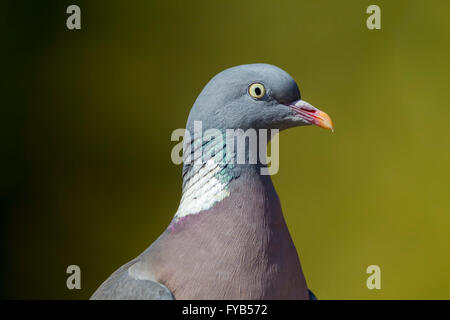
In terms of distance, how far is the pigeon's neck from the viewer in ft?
5.08

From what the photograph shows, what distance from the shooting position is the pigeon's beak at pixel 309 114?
1.64m

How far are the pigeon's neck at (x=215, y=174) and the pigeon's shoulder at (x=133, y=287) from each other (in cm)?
20

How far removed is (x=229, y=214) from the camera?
1527mm

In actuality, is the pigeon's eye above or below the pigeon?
above

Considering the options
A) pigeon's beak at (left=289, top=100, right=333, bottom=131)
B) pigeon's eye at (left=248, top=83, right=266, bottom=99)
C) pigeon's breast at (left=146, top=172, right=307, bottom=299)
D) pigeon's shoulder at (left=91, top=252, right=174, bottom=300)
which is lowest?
pigeon's shoulder at (left=91, top=252, right=174, bottom=300)

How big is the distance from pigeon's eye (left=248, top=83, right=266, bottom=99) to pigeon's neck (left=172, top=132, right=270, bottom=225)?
0.51 ft

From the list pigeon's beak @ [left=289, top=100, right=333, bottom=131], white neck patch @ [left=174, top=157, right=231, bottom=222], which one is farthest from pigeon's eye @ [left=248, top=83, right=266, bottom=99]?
white neck patch @ [left=174, top=157, right=231, bottom=222]

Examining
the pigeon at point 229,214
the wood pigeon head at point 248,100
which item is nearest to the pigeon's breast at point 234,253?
the pigeon at point 229,214

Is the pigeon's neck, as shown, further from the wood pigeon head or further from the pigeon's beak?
the pigeon's beak

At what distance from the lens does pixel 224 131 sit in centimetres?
157

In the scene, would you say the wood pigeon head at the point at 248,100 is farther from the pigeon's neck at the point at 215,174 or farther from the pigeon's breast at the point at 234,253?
the pigeon's breast at the point at 234,253
